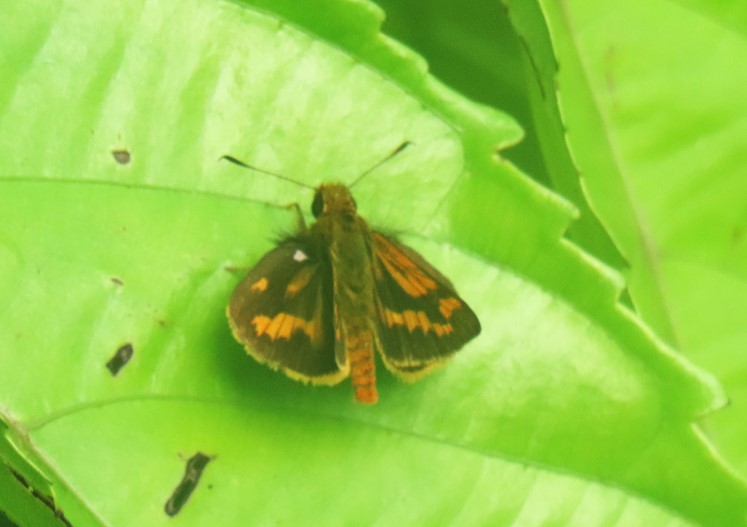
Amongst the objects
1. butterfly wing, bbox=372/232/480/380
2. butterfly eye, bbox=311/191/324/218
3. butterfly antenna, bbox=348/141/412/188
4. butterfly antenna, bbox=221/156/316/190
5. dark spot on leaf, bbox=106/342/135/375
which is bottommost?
dark spot on leaf, bbox=106/342/135/375

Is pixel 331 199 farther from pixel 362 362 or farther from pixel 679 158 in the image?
pixel 679 158

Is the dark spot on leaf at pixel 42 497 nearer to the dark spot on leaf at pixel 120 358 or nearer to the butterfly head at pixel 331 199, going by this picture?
the dark spot on leaf at pixel 120 358

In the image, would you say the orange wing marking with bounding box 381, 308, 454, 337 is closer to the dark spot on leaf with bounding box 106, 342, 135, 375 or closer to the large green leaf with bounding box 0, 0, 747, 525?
the large green leaf with bounding box 0, 0, 747, 525

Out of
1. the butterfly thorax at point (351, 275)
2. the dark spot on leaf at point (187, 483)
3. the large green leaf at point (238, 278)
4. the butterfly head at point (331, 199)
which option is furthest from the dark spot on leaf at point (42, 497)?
the butterfly head at point (331, 199)

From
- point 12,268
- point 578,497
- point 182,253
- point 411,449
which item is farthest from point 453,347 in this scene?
point 12,268

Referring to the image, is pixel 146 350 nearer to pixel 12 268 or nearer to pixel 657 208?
pixel 12 268

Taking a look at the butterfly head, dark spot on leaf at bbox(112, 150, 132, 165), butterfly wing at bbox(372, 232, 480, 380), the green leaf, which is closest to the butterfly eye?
the butterfly head

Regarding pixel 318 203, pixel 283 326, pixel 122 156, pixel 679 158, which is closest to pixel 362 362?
pixel 283 326

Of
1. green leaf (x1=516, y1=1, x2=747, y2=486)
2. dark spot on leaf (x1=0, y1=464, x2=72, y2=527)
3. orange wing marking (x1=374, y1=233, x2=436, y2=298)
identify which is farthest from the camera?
green leaf (x1=516, y1=1, x2=747, y2=486)
